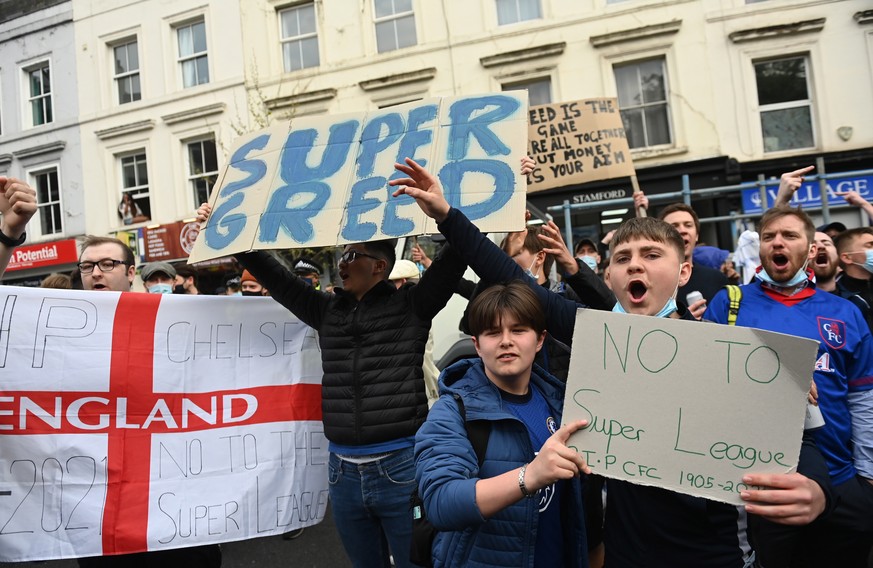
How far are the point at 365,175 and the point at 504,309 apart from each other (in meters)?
1.17

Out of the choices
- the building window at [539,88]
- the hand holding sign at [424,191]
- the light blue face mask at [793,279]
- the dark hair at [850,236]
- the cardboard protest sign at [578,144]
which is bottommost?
the light blue face mask at [793,279]

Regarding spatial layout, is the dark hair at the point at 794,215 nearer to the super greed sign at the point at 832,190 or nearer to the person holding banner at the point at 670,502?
the person holding banner at the point at 670,502

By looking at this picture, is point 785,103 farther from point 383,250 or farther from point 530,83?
point 383,250

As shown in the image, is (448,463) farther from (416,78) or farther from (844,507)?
(416,78)

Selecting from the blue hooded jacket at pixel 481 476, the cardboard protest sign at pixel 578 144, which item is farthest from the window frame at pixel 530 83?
the blue hooded jacket at pixel 481 476

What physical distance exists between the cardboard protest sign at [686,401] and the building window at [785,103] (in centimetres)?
1083

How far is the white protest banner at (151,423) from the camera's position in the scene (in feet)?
8.43

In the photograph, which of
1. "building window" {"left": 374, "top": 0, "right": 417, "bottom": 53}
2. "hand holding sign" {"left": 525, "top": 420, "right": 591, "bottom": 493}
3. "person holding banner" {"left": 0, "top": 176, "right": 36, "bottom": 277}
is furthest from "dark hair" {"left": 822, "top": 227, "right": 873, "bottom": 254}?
"building window" {"left": 374, "top": 0, "right": 417, "bottom": 53}

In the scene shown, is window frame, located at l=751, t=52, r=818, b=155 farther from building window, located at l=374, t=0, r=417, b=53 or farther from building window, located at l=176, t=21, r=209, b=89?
building window, located at l=176, t=21, r=209, b=89

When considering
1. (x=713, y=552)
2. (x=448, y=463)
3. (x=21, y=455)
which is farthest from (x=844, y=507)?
(x=21, y=455)

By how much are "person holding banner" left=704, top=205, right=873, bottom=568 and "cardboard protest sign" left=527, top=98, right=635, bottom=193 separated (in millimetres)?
3544

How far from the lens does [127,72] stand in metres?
14.7

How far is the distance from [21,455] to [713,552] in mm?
2804

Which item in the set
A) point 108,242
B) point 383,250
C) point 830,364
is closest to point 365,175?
point 383,250
